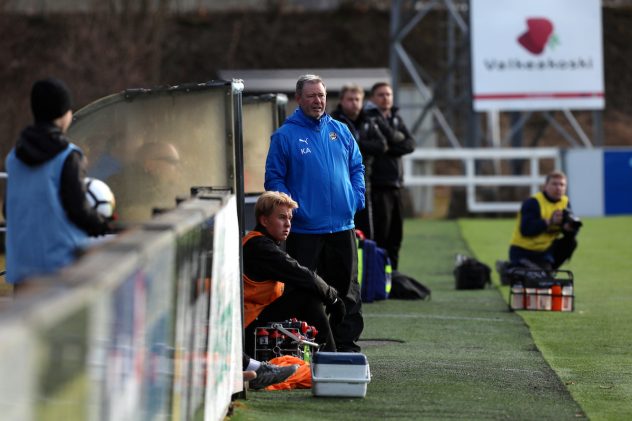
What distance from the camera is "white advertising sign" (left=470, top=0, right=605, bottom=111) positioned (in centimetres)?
2817

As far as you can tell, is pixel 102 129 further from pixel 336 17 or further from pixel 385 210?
pixel 336 17

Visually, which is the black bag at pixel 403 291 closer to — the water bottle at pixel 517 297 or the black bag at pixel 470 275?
the black bag at pixel 470 275

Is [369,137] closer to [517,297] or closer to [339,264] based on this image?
[517,297]

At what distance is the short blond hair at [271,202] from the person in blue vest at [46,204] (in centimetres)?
229

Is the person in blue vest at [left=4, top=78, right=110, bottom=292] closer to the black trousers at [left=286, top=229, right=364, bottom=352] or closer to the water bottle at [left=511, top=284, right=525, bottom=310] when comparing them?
the black trousers at [left=286, top=229, right=364, bottom=352]

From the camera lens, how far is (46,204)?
5734 millimetres

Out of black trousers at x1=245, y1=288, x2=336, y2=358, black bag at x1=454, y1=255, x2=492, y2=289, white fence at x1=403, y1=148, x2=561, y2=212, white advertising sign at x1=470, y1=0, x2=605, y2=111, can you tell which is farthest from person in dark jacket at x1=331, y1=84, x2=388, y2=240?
white advertising sign at x1=470, y1=0, x2=605, y2=111

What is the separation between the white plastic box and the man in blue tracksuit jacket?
1.34m

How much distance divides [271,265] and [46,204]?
2490 mm

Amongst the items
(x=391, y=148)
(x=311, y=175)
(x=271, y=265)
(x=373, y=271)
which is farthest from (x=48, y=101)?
(x=391, y=148)

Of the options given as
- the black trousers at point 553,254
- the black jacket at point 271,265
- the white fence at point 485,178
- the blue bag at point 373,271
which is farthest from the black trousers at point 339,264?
the white fence at point 485,178

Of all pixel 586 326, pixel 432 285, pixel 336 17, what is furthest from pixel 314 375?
pixel 336 17

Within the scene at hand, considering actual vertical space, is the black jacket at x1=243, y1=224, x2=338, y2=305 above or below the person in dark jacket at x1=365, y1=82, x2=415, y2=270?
below

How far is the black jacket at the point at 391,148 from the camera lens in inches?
503
